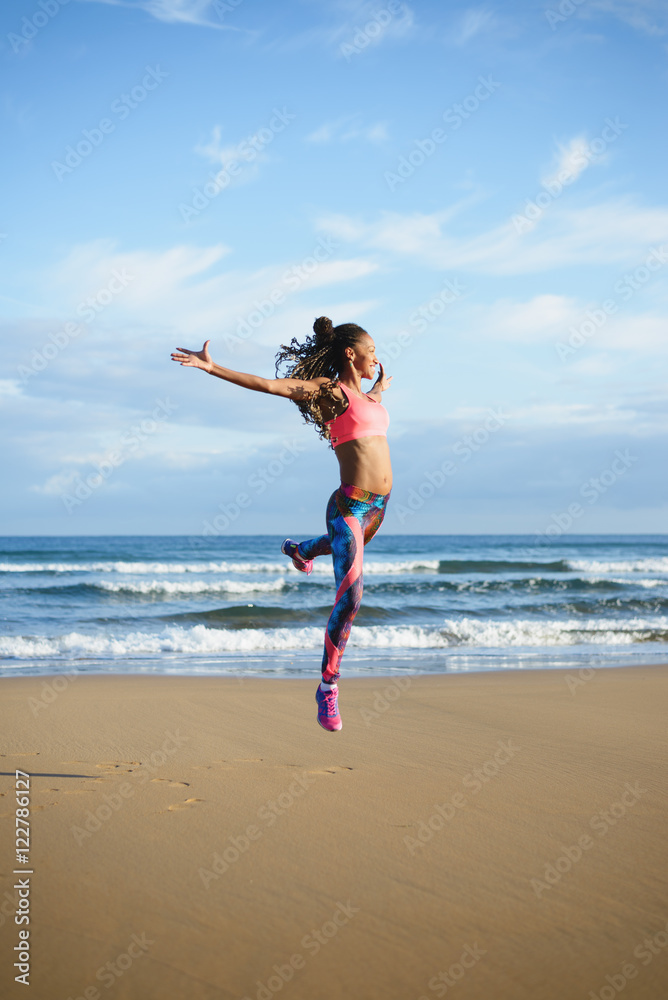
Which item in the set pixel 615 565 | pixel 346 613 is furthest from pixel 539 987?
pixel 615 565

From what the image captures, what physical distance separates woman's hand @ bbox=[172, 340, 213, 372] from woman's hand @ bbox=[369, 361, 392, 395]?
129cm

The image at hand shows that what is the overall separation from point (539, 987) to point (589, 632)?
1235cm

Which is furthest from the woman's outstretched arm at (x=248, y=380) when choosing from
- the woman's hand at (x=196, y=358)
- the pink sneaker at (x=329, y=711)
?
the pink sneaker at (x=329, y=711)

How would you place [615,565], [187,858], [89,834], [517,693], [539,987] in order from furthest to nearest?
[615,565]
[517,693]
[89,834]
[187,858]
[539,987]

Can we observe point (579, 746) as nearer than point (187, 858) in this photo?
No

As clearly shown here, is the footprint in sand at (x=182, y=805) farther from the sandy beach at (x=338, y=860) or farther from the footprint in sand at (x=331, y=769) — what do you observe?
the footprint in sand at (x=331, y=769)

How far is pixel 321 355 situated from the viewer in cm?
473

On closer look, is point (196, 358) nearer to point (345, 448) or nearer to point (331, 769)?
point (345, 448)

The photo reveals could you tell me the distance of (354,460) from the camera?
4.68m

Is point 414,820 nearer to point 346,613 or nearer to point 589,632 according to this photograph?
point 346,613

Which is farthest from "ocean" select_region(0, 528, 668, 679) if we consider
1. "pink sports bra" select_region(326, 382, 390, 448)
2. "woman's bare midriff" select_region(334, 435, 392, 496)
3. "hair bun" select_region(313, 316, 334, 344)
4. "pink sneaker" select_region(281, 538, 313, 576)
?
"hair bun" select_region(313, 316, 334, 344)

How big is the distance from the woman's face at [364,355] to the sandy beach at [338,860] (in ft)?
7.92

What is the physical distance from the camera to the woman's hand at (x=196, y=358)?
395 centimetres

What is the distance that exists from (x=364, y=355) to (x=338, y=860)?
2.97 m
